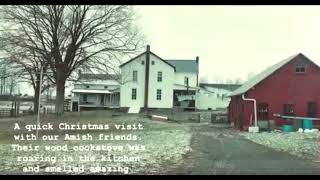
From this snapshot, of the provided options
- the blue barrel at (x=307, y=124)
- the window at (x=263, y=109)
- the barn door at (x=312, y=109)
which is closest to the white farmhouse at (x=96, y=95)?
the window at (x=263, y=109)

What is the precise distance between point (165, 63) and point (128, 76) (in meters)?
4.94

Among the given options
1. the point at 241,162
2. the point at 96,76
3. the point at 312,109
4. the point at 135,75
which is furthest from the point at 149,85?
the point at 241,162

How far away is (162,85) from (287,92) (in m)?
20.5

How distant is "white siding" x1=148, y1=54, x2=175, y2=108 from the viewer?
180ft

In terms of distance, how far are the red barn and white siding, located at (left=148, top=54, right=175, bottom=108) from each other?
1875 cm

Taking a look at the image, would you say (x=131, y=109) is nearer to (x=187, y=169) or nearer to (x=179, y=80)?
(x=179, y=80)

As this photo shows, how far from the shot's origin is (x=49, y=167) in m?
12.3

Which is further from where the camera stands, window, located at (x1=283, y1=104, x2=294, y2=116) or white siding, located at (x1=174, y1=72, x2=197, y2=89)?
white siding, located at (x1=174, y1=72, x2=197, y2=89)

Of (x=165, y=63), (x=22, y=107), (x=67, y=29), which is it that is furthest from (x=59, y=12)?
(x=165, y=63)

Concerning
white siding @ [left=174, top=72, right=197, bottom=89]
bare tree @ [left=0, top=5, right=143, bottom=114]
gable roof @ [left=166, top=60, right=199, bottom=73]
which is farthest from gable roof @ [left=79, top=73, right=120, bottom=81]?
gable roof @ [left=166, top=60, right=199, bottom=73]

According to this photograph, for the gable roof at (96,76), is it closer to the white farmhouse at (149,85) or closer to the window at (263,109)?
the white farmhouse at (149,85)

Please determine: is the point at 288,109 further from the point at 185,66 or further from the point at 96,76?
the point at 185,66

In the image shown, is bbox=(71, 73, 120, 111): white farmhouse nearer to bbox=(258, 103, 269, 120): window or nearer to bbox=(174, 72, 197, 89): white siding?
bbox=(174, 72, 197, 89): white siding

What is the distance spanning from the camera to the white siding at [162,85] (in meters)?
54.8
